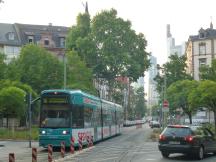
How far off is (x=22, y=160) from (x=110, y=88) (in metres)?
62.4

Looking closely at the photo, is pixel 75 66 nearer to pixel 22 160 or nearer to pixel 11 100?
pixel 11 100

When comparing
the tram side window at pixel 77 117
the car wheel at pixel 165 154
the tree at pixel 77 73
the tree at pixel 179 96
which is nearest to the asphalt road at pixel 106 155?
the car wheel at pixel 165 154

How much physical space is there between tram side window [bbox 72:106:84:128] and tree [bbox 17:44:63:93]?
130 feet

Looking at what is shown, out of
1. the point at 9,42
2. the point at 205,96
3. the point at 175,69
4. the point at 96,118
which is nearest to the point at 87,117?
the point at 96,118

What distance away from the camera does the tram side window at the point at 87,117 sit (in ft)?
102

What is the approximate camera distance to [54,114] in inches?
1113

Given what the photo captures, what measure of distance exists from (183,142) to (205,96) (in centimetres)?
2831

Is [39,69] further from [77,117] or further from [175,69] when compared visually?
[77,117]

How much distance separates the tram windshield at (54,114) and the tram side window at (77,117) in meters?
0.50

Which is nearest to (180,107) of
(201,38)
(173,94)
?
(173,94)

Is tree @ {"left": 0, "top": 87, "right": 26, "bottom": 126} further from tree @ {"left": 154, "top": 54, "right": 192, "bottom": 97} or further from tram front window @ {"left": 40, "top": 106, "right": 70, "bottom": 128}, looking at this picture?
tree @ {"left": 154, "top": 54, "right": 192, "bottom": 97}

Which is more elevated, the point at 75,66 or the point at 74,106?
the point at 75,66

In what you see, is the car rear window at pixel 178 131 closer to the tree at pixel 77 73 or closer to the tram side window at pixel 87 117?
the tram side window at pixel 87 117

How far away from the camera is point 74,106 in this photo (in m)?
28.8
